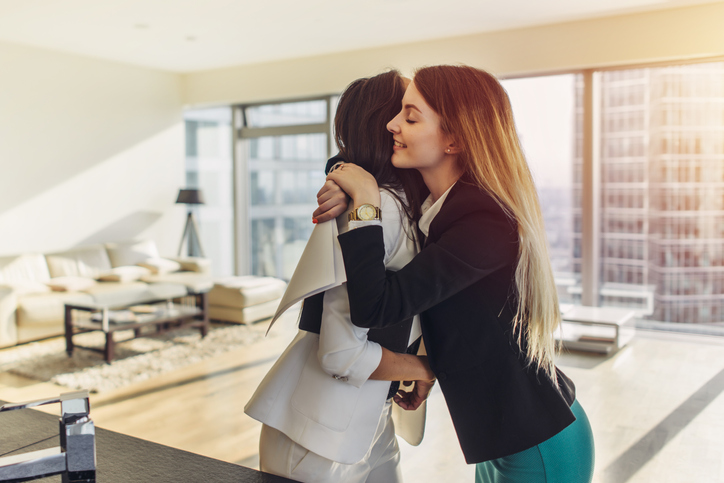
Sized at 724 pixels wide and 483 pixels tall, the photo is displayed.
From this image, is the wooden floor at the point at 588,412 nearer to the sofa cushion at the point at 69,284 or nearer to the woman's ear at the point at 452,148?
the sofa cushion at the point at 69,284

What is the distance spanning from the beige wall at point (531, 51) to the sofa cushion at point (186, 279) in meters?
2.34

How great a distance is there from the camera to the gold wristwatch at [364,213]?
38.0 inches

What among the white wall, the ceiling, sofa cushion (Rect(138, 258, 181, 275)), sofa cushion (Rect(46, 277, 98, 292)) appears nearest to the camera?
the ceiling

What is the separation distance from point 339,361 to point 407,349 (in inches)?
7.3

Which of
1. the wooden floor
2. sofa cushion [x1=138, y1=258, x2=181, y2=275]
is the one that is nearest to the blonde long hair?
the wooden floor

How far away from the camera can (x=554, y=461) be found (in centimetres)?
101

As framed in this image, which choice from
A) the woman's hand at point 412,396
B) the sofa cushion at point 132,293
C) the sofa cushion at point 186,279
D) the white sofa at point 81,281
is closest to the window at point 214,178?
the white sofa at point 81,281

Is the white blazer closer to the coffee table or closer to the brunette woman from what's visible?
the brunette woman

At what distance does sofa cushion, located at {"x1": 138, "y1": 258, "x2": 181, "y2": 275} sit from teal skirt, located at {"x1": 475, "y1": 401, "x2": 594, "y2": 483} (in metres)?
5.55

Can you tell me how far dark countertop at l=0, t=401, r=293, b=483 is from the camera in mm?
856

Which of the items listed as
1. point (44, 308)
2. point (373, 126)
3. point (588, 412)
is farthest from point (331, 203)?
point (44, 308)

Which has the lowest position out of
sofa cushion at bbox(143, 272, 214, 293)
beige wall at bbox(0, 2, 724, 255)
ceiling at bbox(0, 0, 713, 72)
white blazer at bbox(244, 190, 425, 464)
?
sofa cushion at bbox(143, 272, 214, 293)

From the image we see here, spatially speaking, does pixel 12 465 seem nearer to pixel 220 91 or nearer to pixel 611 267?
pixel 611 267

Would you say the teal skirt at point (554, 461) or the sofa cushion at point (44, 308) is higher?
the teal skirt at point (554, 461)
